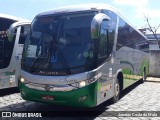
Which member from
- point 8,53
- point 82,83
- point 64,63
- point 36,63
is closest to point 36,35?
point 36,63

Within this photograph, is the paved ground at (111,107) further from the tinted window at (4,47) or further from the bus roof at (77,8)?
the bus roof at (77,8)

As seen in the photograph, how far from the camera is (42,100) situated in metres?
7.25

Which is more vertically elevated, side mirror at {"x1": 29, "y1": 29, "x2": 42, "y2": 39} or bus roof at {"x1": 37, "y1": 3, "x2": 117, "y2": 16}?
bus roof at {"x1": 37, "y1": 3, "x2": 117, "y2": 16}

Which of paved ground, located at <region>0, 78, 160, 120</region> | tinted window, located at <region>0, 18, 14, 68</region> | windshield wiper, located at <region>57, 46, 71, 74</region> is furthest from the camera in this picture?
tinted window, located at <region>0, 18, 14, 68</region>

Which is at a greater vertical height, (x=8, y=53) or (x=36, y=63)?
(x=8, y=53)

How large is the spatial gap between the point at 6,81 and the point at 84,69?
492cm

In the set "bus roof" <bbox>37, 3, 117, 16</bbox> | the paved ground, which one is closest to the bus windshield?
"bus roof" <bbox>37, 3, 117, 16</bbox>

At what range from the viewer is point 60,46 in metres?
7.24

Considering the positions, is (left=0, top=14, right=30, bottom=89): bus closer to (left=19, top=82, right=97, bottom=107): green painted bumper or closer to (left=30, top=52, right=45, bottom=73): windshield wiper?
(left=30, top=52, right=45, bottom=73): windshield wiper

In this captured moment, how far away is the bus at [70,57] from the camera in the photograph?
686 cm

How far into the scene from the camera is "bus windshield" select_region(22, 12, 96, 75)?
6.97 metres

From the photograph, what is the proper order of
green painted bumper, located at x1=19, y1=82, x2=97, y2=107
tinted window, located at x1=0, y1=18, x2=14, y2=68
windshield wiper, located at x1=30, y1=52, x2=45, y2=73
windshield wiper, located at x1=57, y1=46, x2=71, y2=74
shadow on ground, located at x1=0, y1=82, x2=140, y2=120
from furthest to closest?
tinted window, located at x1=0, y1=18, x2=14, y2=68 < shadow on ground, located at x1=0, y1=82, x2=140, y2=120 < windshield wiper, located at x1=30, y1=52, x2=45, y2=73 < windshield wiper, located at x1=57, y1=46, x2=71, y2=74 < green painted bumper, located at x1=19, y1=82, x2=97, y2=107

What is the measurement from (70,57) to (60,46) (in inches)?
18.3

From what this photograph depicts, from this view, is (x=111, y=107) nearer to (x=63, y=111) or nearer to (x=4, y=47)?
(x=63, y=111)
